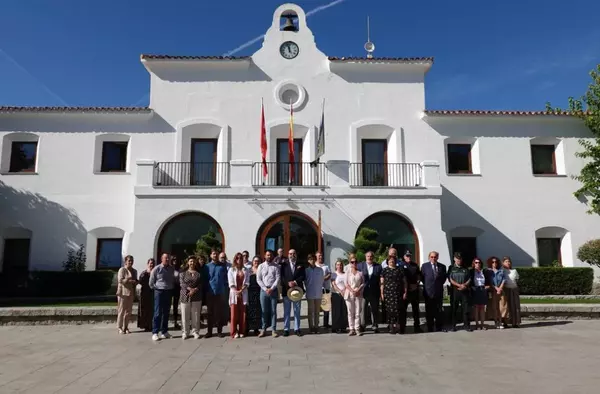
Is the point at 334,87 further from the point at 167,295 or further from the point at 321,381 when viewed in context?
the point at 321,381

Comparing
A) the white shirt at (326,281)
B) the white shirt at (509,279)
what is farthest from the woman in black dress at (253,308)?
the white shirt at (509,279)

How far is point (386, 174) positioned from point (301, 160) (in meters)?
3.33

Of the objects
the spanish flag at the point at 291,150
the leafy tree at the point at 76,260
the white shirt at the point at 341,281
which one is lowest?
the white shirt at the point at 341,281

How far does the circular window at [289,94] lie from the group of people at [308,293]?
881cm

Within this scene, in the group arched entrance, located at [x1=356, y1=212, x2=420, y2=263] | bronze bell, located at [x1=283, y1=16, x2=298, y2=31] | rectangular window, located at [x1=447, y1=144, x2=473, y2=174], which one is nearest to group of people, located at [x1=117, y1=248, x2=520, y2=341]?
arched entrance, located at [x1=356, y1=212, x2=420, y2=263]

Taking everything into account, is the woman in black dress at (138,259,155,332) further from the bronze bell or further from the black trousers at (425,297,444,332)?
the bronze bell

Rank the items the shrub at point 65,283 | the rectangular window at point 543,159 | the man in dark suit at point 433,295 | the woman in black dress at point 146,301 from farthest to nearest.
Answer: the rectangular window at point 543,159 → the shrub at point 65,283 → the woman in black dress at point 146,301 → the man in dark suit at point 433,295

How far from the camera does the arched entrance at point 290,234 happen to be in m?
15.5

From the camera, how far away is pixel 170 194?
15.3 meters

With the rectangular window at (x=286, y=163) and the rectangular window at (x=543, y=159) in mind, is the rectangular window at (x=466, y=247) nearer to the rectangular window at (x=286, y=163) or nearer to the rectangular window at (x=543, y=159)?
the rectangular window at (x=543, y=159)

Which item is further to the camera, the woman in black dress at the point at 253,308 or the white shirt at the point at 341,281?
the white shirt at the point at 341,281

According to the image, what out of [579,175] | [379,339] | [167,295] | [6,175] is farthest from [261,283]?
[579,175]

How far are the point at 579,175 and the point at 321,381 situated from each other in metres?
16.0

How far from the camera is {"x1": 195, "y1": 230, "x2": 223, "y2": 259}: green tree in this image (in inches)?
566
